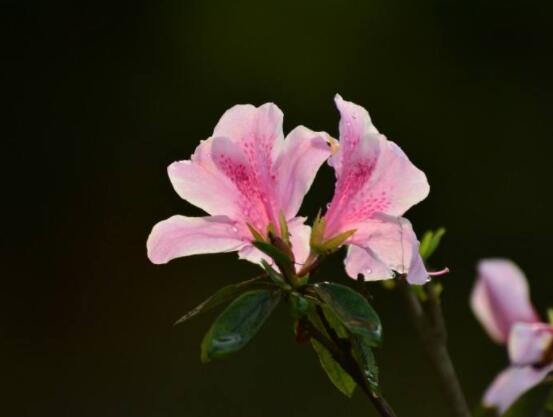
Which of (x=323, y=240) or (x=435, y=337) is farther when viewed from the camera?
(x=435, y=337)

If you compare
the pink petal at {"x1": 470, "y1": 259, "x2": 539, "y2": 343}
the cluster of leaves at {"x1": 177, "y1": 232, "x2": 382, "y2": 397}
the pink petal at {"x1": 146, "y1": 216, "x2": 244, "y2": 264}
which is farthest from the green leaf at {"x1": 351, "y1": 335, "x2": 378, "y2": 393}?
the pink petal at {"x1": 470, "y1": 259, "x2": 539, "y2": 343}

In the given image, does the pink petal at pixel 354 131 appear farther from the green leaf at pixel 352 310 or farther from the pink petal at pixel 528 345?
the pink petal at pixel 528 345

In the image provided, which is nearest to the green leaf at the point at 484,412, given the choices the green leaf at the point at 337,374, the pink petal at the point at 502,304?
the green leaf at the point at 337,374

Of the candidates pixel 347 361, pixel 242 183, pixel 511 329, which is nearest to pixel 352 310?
pixel 347 361

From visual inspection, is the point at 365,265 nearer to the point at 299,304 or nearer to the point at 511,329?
the point at 299,304

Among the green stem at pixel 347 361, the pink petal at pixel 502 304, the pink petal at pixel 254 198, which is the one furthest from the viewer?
the pink petal at pixel 502 304

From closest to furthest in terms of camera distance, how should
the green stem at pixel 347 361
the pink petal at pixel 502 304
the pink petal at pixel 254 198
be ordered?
the green stem at pixel 347 361
the pink petal at pixel 254 198
the pink petal at pixel 502 304

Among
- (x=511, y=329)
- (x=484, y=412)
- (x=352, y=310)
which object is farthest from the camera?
(x=511, y=329)

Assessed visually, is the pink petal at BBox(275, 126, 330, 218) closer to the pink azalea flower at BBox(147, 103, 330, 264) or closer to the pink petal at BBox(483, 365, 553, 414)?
the pink azalea flower at BBox(147, 103, 330, 264)
